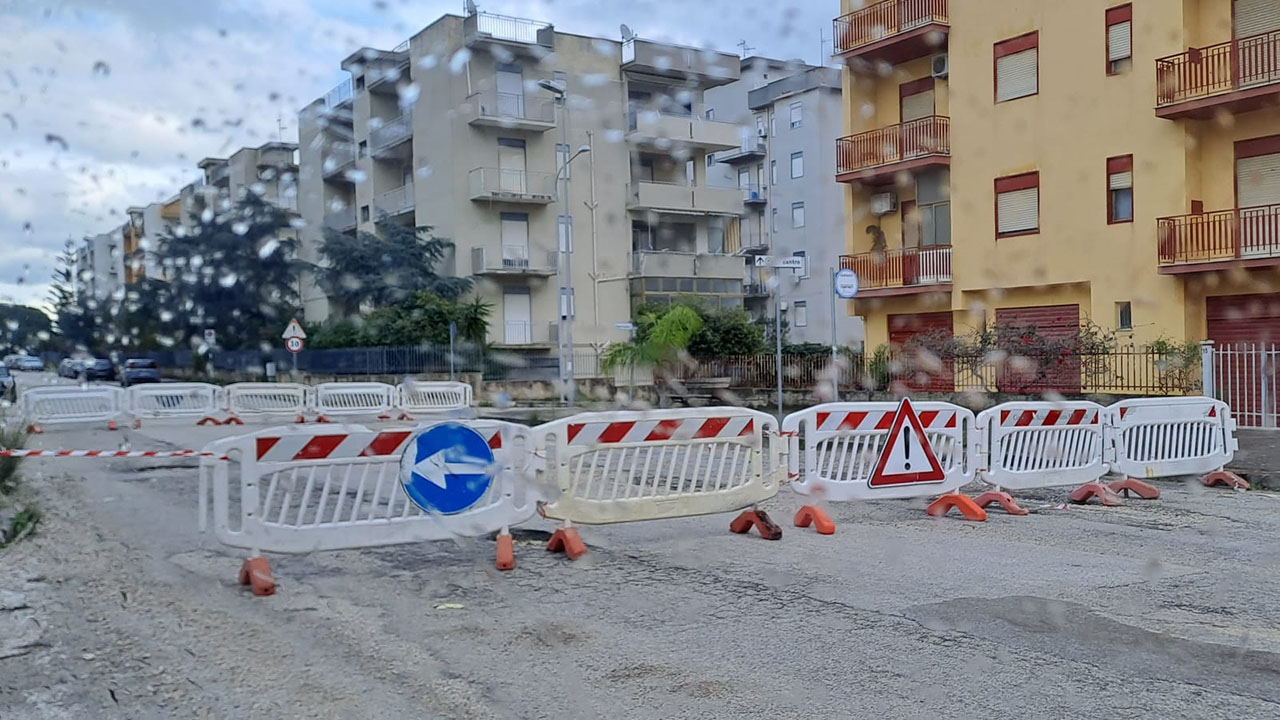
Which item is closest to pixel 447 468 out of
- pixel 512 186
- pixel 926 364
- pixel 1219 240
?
pixel 926 364

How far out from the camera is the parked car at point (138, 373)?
1969 inches

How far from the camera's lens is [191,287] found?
163 ft

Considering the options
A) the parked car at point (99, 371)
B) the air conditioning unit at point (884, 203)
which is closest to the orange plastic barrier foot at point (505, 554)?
the air conditioning unit at point (884, 203)

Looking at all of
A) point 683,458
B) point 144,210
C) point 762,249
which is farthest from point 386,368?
point 144,210

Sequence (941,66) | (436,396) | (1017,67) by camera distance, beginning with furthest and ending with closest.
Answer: (436,396) → (941,66) → (1017,67)

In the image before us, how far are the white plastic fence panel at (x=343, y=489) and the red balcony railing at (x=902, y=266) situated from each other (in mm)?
21239

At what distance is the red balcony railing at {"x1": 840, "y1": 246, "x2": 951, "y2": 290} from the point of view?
27500 millimetres

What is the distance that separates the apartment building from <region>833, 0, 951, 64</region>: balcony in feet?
47.9

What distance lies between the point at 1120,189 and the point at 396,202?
1184 inches

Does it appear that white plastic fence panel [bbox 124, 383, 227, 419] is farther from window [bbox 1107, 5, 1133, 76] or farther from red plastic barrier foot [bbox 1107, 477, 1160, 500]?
window [bbox 1107, 5, 1133, 76]

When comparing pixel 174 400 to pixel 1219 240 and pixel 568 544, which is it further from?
pixel 1219 240

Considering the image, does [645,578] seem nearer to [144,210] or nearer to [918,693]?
[918,693]

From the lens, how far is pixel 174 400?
25.6 metres

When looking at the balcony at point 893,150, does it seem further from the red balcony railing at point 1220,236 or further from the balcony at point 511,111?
the balcony at point 511,111
